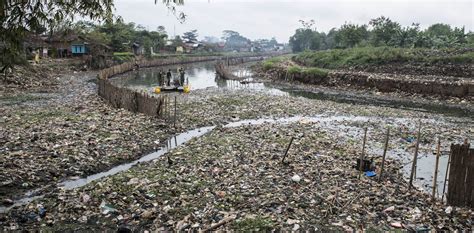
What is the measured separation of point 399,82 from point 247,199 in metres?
24.0

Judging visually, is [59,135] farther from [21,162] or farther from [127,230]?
[127,230]

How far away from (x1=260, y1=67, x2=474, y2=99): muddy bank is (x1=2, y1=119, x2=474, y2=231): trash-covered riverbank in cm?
1757

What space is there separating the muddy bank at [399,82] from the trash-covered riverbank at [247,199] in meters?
17.6

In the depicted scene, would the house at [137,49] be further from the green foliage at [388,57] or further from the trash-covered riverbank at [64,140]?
the trash-covered riverbank at [64,140]

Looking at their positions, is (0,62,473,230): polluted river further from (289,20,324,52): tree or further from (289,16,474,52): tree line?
(289,20,324,52): tree

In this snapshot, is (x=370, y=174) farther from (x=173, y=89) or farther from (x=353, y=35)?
(x=353, y=35)

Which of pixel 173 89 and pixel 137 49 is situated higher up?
pixel 137 49

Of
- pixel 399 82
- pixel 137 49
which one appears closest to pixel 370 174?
pixel 399 82

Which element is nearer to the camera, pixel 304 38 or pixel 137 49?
pixel 137 49

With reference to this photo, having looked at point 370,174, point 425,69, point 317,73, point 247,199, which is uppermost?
point 425,69

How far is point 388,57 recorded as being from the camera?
36.3 meters

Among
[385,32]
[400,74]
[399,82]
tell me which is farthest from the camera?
[385,32]

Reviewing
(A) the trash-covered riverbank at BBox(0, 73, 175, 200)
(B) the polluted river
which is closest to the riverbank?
(B) the polluted river

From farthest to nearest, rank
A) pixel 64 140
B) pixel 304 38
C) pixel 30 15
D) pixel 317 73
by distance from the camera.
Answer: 1. pixel 304 38
2. pixel 317 73
3. pixel 64 140
4. pixel 30 15
